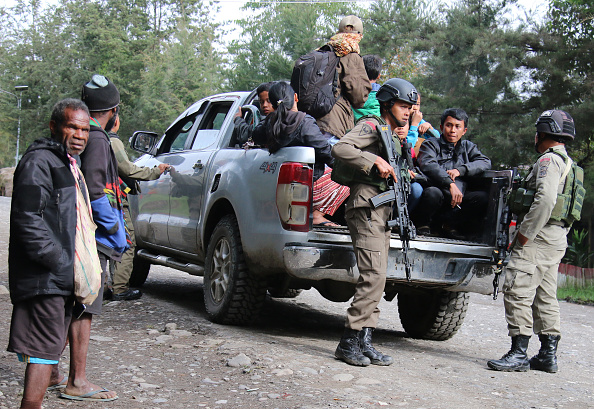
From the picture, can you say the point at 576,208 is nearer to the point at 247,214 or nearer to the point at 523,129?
the point at 247,214

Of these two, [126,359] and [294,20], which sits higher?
[294,20]

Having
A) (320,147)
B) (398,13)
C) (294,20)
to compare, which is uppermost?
(294,20)

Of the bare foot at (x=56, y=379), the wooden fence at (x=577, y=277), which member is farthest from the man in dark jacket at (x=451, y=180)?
the wooden fence at (x=577, y=277)

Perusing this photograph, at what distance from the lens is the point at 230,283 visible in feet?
18.2

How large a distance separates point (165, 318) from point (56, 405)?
248 cm

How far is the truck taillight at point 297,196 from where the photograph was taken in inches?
195

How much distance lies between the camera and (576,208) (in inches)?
211

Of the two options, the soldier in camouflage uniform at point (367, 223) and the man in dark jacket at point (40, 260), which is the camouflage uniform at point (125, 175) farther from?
the man in dark jacket at point (40, 260)

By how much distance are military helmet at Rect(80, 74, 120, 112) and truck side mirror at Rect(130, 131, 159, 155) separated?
2.78m

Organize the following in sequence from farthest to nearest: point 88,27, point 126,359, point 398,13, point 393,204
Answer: point 88,27 < point 398,13 < point 393,204 < point 126,359

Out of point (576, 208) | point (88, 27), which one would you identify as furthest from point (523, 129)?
point (88, 27)

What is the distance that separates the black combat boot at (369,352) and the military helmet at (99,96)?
2220mm

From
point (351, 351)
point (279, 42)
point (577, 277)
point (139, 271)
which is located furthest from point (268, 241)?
point (279, 42)

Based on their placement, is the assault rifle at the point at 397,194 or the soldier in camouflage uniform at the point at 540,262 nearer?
the assault rifle at the point at 397,194
